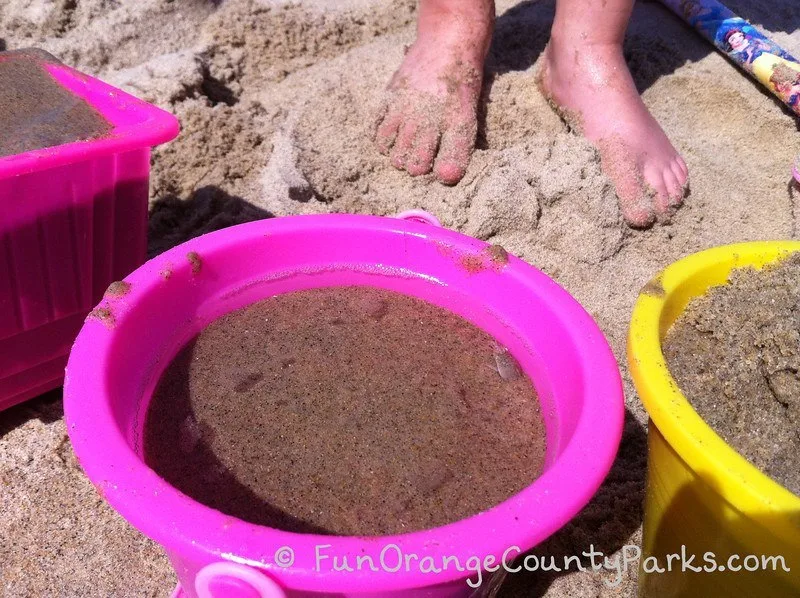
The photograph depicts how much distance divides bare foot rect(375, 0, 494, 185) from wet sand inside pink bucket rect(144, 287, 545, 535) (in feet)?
2.06

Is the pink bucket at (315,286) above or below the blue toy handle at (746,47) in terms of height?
below

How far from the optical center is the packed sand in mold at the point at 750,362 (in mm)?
827

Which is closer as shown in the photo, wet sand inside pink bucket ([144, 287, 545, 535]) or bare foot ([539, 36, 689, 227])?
wet sand inside pink bucket ([144, 287, 545, 535])

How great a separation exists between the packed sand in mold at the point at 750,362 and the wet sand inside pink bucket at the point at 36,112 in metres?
0.95

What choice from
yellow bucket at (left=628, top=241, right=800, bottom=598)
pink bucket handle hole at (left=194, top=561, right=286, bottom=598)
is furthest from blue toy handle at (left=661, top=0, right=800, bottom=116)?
pink bucket handle hole at (left=194, top=561, right=286, bottom=598)

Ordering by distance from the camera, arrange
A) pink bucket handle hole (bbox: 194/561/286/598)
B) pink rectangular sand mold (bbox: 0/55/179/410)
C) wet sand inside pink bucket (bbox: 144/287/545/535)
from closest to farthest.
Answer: pink bucket handle hole (bbox: 194/561/286/598)
wet sand inside pink bucket (bbox: 144/287/545/535)
pink rectangular sand mold (bbox: 0/55/179/410)

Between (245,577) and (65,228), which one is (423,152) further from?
(245,577)

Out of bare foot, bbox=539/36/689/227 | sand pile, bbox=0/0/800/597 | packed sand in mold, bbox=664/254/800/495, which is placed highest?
packed sand in mold, bbox=664/254/800/495

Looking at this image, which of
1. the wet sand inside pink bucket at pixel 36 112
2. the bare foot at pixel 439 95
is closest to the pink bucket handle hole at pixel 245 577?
the wet sand inside pink bucket at pixel 36 112

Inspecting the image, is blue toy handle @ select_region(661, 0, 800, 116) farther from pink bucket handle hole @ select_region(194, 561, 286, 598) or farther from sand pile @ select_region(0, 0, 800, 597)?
pink bucket handle hole @ select_region(194, 561, 286, 598)

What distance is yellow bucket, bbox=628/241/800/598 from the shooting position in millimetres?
718

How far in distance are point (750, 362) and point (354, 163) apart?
1.01 m

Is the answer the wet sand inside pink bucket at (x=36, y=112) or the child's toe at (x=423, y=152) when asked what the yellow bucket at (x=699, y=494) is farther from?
the wet sand inside pink bucket at (x=36, y=112)

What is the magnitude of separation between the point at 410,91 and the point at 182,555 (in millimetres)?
1285
